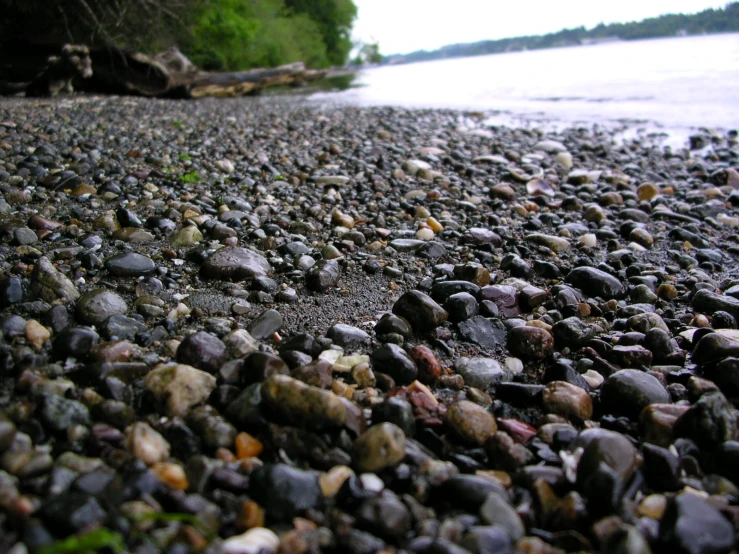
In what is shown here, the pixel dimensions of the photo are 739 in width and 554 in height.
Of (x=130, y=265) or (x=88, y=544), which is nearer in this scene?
(x=88, y=544)

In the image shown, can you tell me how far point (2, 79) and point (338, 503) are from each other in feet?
35.5

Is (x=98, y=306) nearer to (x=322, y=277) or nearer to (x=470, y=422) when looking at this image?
(x=322, y=277)

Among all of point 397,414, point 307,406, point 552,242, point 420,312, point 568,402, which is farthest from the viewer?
point 552,242

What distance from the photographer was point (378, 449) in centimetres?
132

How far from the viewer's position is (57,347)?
166cm

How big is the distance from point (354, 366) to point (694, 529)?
3.39ft

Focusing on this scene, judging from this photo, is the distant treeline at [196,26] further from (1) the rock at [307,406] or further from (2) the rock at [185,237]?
(1) the rock at [307,406]

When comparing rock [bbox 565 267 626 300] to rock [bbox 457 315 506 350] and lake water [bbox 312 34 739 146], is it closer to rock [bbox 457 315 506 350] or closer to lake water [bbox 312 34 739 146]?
rock [bbox 457 315 506 350]

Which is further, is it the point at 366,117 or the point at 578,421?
the point at 366,117

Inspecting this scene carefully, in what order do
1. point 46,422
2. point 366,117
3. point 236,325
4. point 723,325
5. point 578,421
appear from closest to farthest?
1. point 46,422
2. point 578,421
3. point 236,325
4. point 723,325
5. point 366,117

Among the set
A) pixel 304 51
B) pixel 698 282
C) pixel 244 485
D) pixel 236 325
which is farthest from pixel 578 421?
pixel 304 51

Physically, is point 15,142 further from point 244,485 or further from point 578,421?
point 578,421

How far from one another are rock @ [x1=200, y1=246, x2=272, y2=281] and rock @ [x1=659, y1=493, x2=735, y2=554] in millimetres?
1816

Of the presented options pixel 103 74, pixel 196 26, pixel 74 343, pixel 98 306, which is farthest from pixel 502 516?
pixel 196 26
